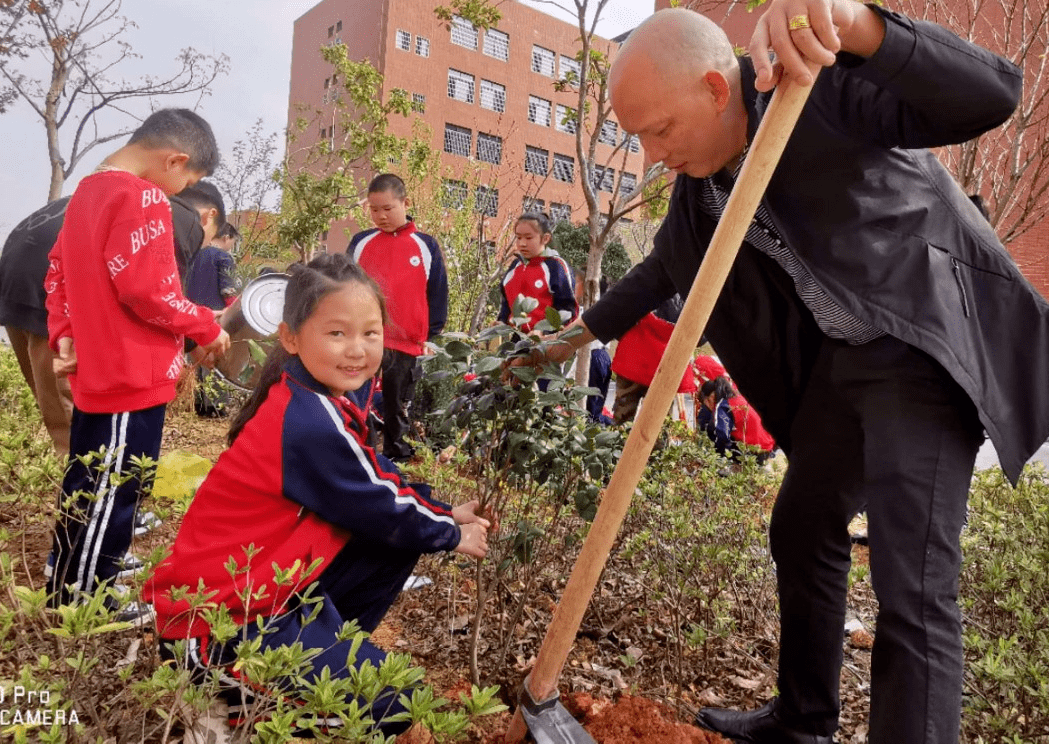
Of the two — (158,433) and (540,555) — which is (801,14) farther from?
(158,433)

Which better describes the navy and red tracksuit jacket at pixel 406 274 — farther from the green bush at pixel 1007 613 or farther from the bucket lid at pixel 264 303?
the green bush at pixel 1007 613

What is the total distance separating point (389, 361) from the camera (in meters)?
5.88

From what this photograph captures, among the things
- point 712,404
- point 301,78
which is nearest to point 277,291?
point 712,404

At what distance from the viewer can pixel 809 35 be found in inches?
52.6

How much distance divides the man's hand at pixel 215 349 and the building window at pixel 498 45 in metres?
36.2

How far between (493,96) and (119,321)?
36265mm

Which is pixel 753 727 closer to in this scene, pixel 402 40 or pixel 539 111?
pixel 402 40

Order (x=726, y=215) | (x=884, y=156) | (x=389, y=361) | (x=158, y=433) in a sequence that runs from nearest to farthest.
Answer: (x=726, y=215), (x=884, y=156), (x=158, y=433), (x=389, y=361)

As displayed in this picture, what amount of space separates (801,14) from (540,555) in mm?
1861

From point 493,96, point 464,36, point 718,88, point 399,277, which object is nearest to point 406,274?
point 399,277

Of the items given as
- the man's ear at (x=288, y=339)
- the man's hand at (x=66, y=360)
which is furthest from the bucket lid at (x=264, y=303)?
the man's ear at (x=288, y=339)

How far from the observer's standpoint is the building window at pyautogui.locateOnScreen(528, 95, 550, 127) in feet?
124

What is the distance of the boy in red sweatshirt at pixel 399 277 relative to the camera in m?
5.72

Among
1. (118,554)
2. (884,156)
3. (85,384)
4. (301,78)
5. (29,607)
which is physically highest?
(301,78)
